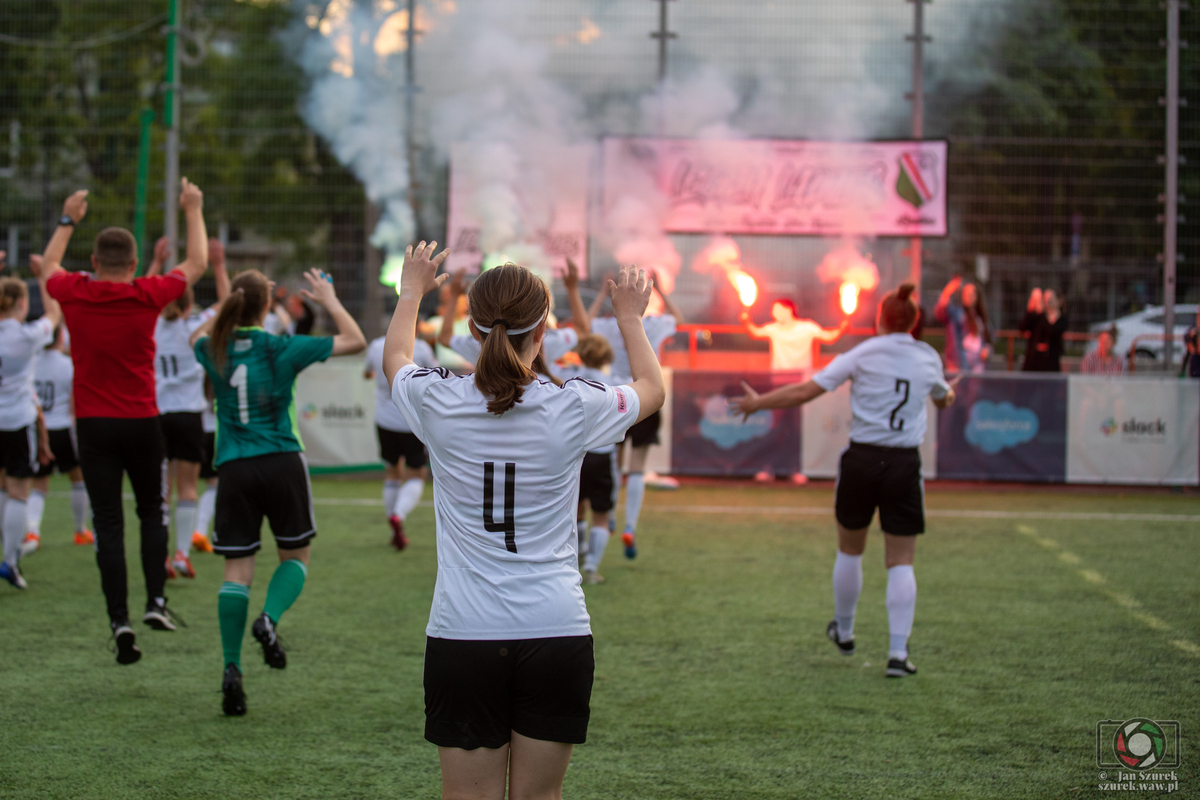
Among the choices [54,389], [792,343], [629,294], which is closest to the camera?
[629,294]

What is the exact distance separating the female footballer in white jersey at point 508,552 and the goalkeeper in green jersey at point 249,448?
2069 mm

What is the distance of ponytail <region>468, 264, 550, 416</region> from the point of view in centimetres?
242

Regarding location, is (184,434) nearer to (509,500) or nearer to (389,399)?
(389,399)

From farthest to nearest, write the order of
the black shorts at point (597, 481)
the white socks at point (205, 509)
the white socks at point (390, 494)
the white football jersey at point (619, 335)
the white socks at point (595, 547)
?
the white socks at point (390, 494)
the white socks at point (205, 509)
the white football jersey at point (619, 335)
the white socks at point (595, 547)
the black shorts at point (597, 481)

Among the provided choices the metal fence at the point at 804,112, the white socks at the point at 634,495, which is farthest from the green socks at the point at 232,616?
the metal fence at the point at 804,112

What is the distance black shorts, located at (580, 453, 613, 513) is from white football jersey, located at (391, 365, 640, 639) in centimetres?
456

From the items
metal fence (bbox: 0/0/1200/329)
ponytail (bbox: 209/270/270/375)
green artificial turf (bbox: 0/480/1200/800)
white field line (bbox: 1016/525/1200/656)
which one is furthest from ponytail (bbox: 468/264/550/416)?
metal fence (bbox: 0/0/1200/329)

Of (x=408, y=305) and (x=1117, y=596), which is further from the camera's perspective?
(x=1117, y=596)

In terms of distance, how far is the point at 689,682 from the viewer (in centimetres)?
513

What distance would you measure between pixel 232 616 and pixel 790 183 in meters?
10.6

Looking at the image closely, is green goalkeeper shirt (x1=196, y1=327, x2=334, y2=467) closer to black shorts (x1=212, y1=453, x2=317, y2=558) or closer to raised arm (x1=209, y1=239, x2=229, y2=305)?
black shorts (x1=212, y1=453, x2=317, y2=558)

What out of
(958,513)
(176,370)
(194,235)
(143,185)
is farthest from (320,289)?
(143,185)

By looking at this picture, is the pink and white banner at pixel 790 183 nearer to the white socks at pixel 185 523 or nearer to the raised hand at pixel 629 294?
the white socks at pixel 185 523

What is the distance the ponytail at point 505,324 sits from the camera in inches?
95.1
